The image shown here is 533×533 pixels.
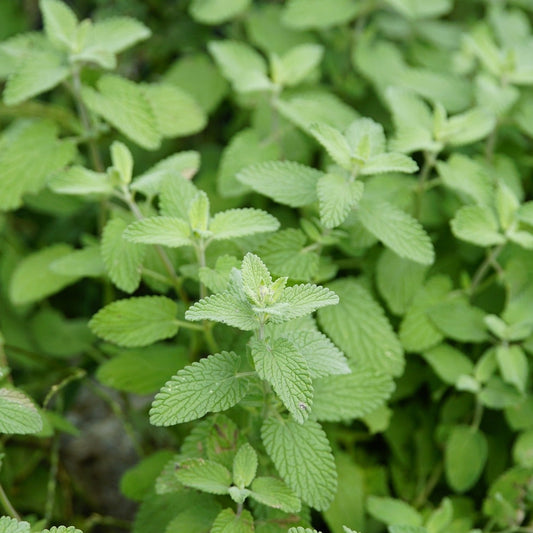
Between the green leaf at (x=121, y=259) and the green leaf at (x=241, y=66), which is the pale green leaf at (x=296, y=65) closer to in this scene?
the green leaf at (x=241, y=66)

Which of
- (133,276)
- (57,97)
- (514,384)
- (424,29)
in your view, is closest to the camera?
(133,276)

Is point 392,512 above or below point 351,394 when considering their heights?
below

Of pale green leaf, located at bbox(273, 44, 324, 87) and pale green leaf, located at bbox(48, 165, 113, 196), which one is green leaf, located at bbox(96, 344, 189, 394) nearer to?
pale green leaf, located at bbox(48, 165, 113, 196)

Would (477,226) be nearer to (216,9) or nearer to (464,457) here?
(464,457)

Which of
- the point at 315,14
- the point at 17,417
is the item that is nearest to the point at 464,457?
the point at 17,417

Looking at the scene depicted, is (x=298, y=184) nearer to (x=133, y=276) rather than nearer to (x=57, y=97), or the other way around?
(x=133, y=276)

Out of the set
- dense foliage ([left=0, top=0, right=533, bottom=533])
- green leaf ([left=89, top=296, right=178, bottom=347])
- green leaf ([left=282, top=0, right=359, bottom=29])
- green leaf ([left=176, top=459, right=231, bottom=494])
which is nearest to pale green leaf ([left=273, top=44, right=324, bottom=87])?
dense foliage ([left=0, top=0, right=533, bottom=533])

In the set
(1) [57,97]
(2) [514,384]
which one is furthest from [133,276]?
(1) [57,97]
